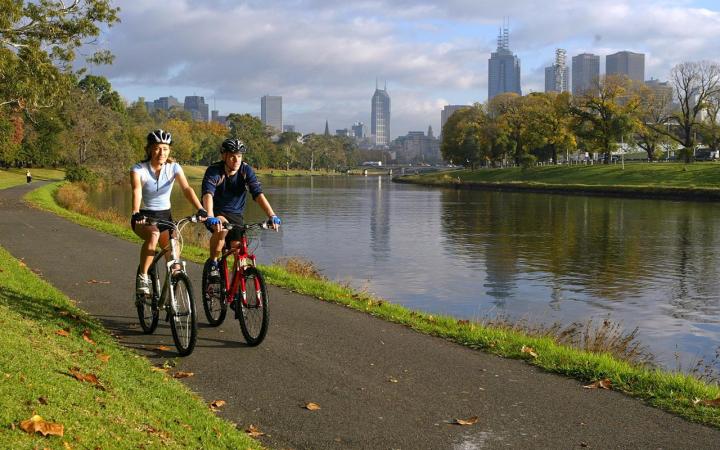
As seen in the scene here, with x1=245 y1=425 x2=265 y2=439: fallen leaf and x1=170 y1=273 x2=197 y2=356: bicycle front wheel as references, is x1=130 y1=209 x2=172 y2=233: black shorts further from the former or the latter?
x1=245 y1=425 x2=265 y2=439: fallen leaf

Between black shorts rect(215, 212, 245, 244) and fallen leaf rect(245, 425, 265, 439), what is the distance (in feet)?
9.56

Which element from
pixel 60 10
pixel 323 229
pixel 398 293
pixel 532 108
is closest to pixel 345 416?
pixel 398 293

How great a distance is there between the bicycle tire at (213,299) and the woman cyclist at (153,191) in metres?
0.66

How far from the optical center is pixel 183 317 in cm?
745

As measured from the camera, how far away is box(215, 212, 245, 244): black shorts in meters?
8.03

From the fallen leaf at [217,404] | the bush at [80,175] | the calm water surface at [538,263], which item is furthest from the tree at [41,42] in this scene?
the bush at [80,175]

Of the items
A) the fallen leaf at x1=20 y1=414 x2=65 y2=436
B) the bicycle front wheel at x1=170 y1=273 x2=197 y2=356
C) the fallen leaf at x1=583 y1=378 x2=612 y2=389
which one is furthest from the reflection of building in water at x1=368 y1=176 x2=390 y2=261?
the fallen leaf at x1=20 y1=414 x2=65 y2=436

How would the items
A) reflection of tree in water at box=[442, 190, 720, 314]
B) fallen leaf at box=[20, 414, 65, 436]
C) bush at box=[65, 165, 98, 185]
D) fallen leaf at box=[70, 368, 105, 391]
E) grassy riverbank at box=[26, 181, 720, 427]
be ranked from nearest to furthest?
fallen leaf at box=[20, 414, 65, 436], fallen leaf at box=[70, 368, 105, 391], grassy riverbank at box=[26, 181, 720, 427], reflection of tree in water at box=[442, 190, 720, 314], bush at box=[65, 165, 98, 185]

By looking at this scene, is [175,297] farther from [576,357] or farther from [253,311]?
[576,357]

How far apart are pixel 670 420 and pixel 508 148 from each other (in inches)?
3995

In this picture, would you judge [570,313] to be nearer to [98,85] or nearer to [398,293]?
[398,293]

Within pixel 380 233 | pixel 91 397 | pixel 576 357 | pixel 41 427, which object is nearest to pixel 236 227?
pixel 91 397

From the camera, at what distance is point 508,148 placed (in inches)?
4119

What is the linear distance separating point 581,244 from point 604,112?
64.5 m
